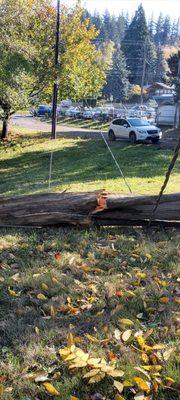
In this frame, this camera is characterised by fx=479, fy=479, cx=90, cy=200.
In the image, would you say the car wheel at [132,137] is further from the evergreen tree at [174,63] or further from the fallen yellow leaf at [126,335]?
the evergreen tree at [174,63]

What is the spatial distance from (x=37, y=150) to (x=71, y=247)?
2171 centimetres

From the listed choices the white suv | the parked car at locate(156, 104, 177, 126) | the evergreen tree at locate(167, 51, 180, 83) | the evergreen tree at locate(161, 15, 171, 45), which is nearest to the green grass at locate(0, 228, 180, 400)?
the white suv

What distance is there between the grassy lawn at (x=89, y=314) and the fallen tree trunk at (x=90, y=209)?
6.2 inches

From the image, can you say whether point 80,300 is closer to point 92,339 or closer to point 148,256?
point 92,339

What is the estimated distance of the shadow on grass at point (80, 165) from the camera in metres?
15.8

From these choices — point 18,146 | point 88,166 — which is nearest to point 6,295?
point 88,166

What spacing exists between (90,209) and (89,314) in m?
2.45

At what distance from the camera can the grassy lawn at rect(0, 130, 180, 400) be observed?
336 cm

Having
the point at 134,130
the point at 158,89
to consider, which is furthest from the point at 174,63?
the point at 134,130

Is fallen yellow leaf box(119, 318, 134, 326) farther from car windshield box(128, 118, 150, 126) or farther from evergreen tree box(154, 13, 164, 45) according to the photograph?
evergreen tree box(154, 13, 164, 45)

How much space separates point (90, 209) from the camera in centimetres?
663

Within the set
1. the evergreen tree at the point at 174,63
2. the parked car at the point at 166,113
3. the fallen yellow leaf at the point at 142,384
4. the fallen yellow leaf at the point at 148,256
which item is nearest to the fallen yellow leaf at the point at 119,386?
the fallen yellow leaf at the point at 142,384

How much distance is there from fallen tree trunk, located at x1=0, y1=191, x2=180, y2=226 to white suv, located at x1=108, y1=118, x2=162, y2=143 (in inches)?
826

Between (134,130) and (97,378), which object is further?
(134,130)
